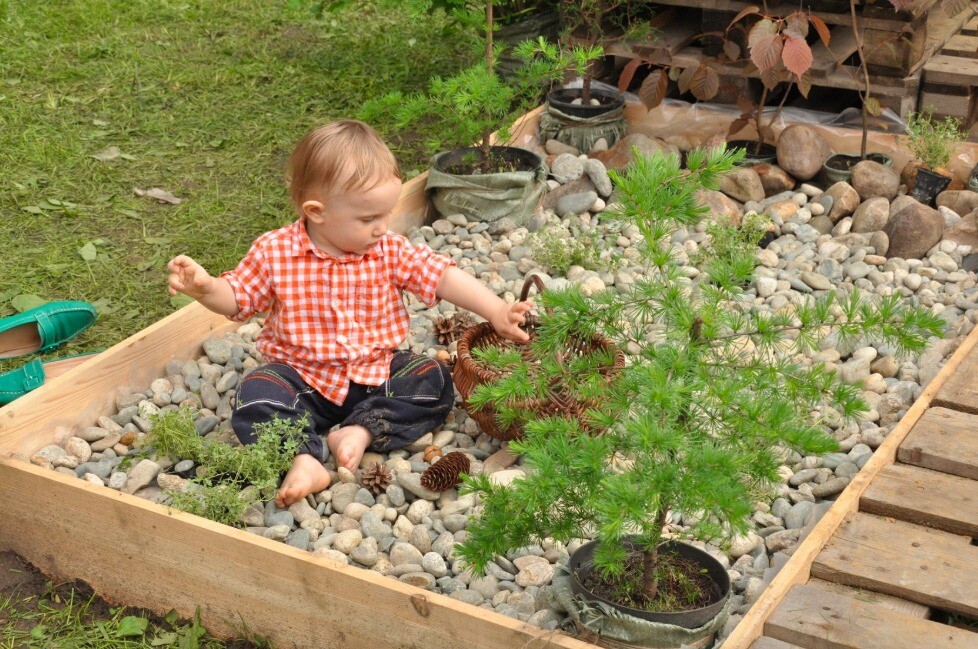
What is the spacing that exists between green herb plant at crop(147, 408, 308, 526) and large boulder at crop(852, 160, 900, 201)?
2.66 metres

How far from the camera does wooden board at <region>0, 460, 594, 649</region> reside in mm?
2318

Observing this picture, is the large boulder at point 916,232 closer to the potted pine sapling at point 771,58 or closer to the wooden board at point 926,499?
the potted pine sapling at point 771,58

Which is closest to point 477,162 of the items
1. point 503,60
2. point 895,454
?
point 503,60

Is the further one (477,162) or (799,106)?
(799,106)

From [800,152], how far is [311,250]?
2.47m

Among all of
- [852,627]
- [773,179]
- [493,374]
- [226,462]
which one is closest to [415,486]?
→ [493,374]

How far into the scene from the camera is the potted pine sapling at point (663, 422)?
1.96 metres

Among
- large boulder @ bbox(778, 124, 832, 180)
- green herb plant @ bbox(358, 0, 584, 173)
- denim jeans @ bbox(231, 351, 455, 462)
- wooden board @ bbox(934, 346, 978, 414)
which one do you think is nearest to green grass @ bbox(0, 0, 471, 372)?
green herb plant @ bbox(358, 0, 584, 173)

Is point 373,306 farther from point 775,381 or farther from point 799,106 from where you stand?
point 799,106

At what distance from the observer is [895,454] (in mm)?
2846

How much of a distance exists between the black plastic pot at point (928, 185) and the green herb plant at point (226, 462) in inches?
112

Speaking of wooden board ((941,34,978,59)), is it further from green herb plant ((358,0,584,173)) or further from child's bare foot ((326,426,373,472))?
child's bare foot ((326,426,373,472))

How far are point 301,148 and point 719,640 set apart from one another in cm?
170

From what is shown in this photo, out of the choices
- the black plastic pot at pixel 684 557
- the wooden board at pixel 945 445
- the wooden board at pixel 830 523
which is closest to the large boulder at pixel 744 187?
the wooden board at pixel 830 523
